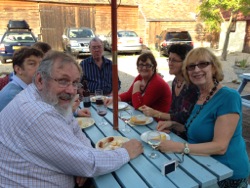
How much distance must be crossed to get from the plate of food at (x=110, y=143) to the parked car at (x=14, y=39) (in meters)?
9.75

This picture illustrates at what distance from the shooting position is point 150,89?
2859 millimetres

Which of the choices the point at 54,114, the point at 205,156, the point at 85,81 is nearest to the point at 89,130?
the point at 54,114

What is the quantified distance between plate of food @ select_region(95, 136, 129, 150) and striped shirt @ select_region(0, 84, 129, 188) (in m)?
0.36

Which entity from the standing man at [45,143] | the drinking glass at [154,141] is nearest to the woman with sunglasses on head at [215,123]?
the drinking glass at [154,141]

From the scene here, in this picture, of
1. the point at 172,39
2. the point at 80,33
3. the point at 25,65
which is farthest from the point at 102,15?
the point at 25,65

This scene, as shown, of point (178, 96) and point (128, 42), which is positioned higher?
point (128, 42)

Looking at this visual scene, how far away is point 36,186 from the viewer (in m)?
1.35

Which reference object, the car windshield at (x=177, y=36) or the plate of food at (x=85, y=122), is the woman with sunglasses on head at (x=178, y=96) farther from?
the car windshield at (x=177, y=36)

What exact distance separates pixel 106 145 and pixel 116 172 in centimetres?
35

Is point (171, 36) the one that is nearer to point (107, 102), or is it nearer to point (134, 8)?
point (134, 8)

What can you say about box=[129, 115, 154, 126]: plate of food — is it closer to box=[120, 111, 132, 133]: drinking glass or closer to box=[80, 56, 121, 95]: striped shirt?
box=[120, 111, 132, 133]: drinking glass

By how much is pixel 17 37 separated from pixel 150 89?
998cm

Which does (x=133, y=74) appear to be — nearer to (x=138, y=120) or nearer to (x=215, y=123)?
(x=138, y=120)

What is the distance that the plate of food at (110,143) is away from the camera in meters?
1.79
